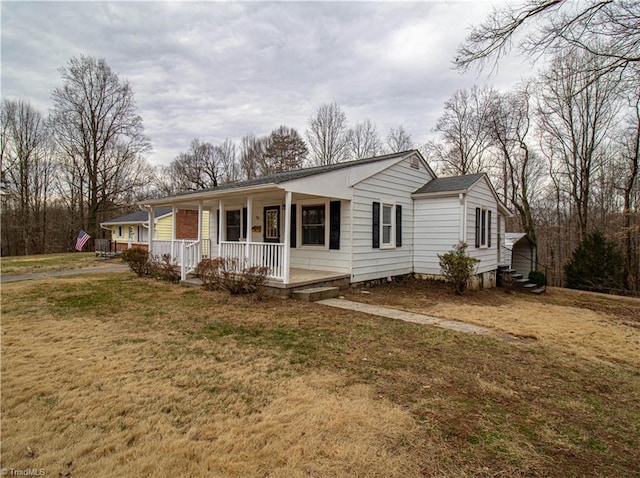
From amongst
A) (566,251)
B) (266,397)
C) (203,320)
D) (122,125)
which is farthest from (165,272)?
(566,251)

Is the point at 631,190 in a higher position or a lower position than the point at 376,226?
higher

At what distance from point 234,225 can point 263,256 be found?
14.8 feet

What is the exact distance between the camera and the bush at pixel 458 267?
32.1 feet

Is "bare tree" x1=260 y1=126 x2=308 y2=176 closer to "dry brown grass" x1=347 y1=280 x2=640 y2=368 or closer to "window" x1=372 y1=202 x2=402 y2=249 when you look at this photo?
"window" x1=372 y1=202 x2=402 y2=249

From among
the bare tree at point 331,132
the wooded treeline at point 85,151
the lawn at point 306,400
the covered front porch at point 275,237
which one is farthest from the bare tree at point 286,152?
the lawn at point 306,400

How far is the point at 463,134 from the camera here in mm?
23750

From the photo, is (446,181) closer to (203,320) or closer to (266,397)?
(203,320)

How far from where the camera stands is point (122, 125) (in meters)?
26.0

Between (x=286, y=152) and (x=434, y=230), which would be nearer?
(x=434, y=230)

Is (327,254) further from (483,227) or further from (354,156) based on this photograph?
(354,156)

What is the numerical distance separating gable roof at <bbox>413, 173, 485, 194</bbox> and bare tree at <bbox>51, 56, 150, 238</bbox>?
24.5 metres

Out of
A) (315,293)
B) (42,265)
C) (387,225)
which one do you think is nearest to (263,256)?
(315,293)

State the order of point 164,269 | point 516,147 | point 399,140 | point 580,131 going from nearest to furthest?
point 164,269 → point 580,131 → point 516,147 → point 399,140

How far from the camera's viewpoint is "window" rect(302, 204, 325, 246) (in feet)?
33.7
